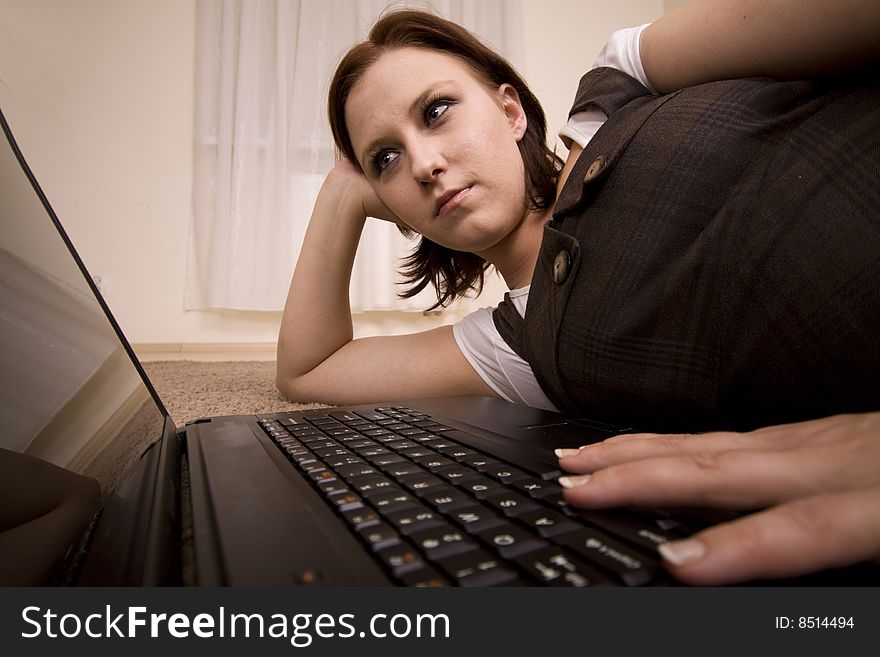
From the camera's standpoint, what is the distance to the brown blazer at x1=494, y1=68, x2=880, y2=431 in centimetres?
38

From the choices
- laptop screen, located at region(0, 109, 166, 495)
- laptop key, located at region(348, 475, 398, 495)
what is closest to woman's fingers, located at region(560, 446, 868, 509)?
laptop key, located at region(348, 475, 398, 495)

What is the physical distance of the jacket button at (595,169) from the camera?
0.53 metres

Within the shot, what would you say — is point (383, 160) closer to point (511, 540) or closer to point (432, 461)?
point (432, 461)

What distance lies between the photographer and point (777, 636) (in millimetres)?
156

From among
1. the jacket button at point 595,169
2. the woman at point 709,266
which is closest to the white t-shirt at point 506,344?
the woman at point 709,266

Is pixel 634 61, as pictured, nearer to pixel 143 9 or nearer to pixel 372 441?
pixel 372 441

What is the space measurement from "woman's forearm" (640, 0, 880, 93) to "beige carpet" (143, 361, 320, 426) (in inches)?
29.4

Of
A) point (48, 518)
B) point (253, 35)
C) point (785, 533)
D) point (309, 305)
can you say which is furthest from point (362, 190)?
point (253, 35)

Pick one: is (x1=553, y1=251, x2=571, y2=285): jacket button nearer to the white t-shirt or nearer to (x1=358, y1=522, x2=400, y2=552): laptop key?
the white t-shirt

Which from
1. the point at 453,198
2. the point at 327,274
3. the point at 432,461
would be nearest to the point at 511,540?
the point at 432,461

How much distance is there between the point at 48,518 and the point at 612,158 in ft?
1.73

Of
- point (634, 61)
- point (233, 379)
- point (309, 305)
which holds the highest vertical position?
point (634, 61)

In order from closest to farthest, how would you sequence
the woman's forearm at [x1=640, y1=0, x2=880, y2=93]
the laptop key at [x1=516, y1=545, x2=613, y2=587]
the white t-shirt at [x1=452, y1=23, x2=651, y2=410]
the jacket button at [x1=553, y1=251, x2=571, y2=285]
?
1. the laptop key at [x1=516, y1=545, x2=613, y2=587]
2. the woman's forearm at [x1=640, y1=0, x2=880, y2=93]
3. the jacket button at [x1=553, y1=251, x2=571, y2=285]
4. the white t-shirt at [x1=452, y1=23, x2=651, y2=410]

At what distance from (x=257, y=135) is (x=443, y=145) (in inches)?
66.5
